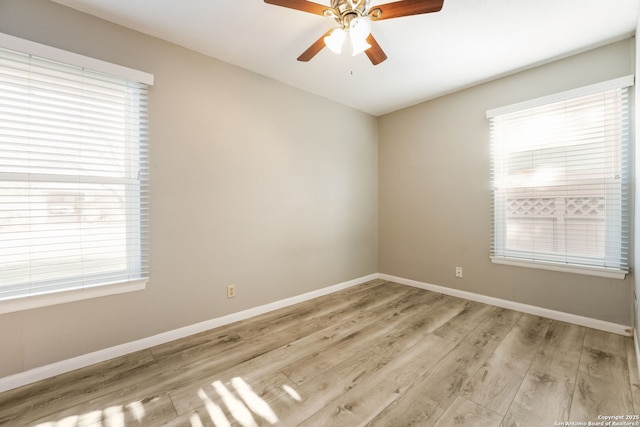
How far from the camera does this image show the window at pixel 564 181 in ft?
7.54

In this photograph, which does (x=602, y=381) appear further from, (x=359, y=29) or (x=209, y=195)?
(x=209, y=195)

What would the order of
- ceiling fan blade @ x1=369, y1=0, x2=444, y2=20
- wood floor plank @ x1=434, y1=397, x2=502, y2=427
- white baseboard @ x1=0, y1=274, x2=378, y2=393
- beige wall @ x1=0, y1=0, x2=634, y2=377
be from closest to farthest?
1. wood floor plank @ x1=434, y1=397, x2=502, y2=427
2. ceiling fan blade @ x1=369, y1=0, x2=444, y2=20
3. white baseboard @ x1=0, y1=274, x2=378, y2=393
4. beige wall @ x1=0, y1=0, x2=634, y2=377

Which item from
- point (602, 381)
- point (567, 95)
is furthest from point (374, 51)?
point (602, 381)

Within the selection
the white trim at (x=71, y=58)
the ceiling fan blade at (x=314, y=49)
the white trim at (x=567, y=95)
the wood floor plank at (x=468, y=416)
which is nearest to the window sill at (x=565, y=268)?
the white trim at (x=567, y=95)

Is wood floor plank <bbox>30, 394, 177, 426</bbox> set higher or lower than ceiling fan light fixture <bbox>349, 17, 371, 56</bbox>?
lower

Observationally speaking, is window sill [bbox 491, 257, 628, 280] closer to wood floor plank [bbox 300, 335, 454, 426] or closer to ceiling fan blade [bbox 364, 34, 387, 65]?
wood floor plank [bbox 300, 335, 454, 426]

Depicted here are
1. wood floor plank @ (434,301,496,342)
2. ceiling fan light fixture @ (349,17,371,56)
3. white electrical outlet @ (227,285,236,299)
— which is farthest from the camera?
white electrical outlet @ (227,285,236,299)

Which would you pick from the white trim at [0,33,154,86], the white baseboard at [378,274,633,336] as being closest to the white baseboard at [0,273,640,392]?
the white baseboard at [378,274,633,336]

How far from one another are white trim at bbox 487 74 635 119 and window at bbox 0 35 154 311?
139 inches

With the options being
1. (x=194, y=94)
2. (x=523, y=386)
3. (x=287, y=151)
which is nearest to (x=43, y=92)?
(x=194, y=94)

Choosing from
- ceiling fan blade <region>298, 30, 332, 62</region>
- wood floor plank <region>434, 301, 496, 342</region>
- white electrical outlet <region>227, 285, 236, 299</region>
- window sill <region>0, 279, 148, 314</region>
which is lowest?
wood floor plank <region>434, 301, 496, 342</region>

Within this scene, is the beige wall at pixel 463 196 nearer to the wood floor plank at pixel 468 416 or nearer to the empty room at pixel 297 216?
the empty room at pixel 297 216

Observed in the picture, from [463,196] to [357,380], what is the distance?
2.53 m

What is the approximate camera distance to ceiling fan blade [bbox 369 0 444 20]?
4.86 ft
